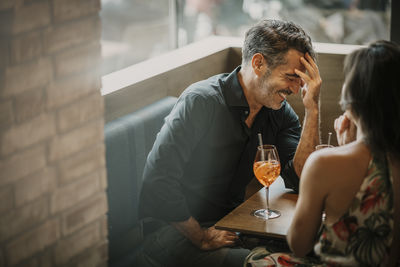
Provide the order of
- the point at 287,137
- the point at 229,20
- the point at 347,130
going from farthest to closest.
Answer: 1. the point at 229,20
2. the point at 287,137
3. the point at 347,130

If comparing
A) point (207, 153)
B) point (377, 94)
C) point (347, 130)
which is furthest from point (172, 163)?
point (377, 94)

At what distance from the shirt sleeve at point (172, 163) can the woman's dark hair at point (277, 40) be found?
33cm

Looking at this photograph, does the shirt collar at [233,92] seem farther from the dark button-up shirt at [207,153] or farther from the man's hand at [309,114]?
the man's hand at [309,114]

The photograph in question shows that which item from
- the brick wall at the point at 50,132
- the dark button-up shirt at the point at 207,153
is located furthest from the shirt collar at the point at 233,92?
the brick wall at the point at 50,132

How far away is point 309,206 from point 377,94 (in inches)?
Answer: 13.5

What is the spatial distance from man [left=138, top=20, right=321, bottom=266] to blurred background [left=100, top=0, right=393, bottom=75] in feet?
7.30

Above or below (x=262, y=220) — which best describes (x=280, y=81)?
above

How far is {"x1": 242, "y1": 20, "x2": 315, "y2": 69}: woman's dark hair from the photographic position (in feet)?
7.05

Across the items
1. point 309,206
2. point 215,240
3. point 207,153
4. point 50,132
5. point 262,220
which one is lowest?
point 215,240

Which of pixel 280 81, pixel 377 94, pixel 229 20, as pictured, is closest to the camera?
pixel 377 94

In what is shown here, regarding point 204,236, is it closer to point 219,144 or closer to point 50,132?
point 219,144

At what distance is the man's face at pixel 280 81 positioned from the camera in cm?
216

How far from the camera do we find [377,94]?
4.58ft

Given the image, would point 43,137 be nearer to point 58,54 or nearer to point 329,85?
point 58,54
